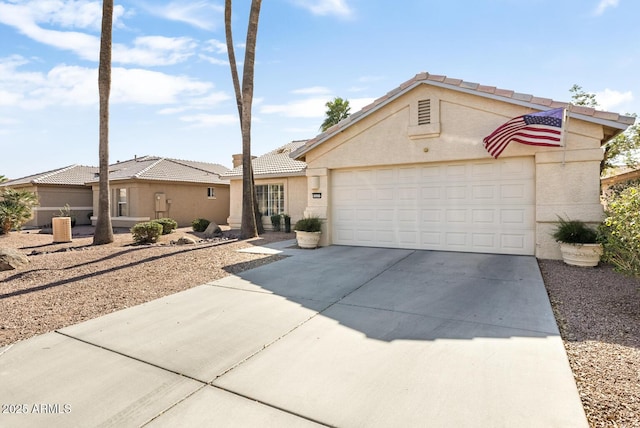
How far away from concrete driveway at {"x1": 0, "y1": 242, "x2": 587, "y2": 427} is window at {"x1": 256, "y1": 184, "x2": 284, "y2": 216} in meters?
11.7

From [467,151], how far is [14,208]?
1920 centimetres

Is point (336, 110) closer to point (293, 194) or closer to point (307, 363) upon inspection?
point (293, 194)

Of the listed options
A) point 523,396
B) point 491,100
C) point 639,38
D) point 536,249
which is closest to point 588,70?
point 639,38

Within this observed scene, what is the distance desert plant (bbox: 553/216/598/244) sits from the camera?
7.66 m

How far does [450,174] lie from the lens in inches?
385

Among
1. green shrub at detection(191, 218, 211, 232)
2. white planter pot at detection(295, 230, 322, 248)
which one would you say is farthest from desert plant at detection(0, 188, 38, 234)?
white planter pot at detection(295, 230, 322, 248)

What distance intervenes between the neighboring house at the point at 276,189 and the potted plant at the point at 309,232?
5.55m

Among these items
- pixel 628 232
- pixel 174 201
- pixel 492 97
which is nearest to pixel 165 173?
pixel 174 201

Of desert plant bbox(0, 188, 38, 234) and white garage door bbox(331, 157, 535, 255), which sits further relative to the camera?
desert plant bbox(0, 188, 38, 234)

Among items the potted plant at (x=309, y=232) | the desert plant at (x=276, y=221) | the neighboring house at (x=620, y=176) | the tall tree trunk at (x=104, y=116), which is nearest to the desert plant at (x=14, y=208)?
the tall tree trunk at (x=104, y=116)

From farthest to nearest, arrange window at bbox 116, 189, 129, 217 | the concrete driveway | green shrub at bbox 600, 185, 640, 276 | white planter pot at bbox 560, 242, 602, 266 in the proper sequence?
window at bbox 116, 189, 129, 217
white planter pot at bbox 560, 242, 602, 266
green shrub at bbox 600, 185, 640, 276
the concrete driveway

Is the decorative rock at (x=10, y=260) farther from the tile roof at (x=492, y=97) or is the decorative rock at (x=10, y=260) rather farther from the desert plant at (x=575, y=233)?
the desert plant at (x=575, y=233)

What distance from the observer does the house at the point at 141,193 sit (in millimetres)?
20672

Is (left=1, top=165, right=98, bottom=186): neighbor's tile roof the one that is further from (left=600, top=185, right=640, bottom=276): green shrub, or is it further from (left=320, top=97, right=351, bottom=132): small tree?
(left=600, top=185, right=640, bottom=276): green shrub
